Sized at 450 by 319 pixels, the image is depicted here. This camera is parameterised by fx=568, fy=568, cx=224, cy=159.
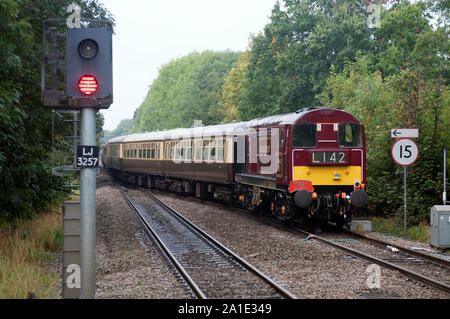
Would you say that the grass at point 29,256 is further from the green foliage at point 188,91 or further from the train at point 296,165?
the green foliage at point 188,91

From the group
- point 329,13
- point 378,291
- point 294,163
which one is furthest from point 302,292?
point 329,13

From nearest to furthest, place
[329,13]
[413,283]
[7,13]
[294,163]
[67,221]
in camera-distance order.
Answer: [67,221] → [413,283] → [7,13] → [294,163] → [329,13]

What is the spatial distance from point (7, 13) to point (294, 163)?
7.69 m

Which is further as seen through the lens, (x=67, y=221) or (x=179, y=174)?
(x=179, y=174)

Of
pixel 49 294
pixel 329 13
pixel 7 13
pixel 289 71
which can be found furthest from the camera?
pixel 329 13

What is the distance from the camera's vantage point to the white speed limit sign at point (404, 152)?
1374 centimetres

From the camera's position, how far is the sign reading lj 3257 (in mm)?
6430

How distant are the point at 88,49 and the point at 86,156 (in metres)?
1.20

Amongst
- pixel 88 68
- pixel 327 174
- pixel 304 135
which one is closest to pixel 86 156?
pixel 88 68

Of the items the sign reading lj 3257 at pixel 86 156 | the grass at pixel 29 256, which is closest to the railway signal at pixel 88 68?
the sign reading lj 3257 at pixel 86 156

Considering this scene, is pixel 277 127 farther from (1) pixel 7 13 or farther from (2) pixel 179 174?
(2) pixel 179 174

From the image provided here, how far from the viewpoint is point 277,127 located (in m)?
15.6

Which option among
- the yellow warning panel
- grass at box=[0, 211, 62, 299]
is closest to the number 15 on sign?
the yellow warning panel

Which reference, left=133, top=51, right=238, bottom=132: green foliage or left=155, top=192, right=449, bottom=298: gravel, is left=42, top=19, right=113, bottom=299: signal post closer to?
left=155, top=192, right=449, bottom=298: gravel
